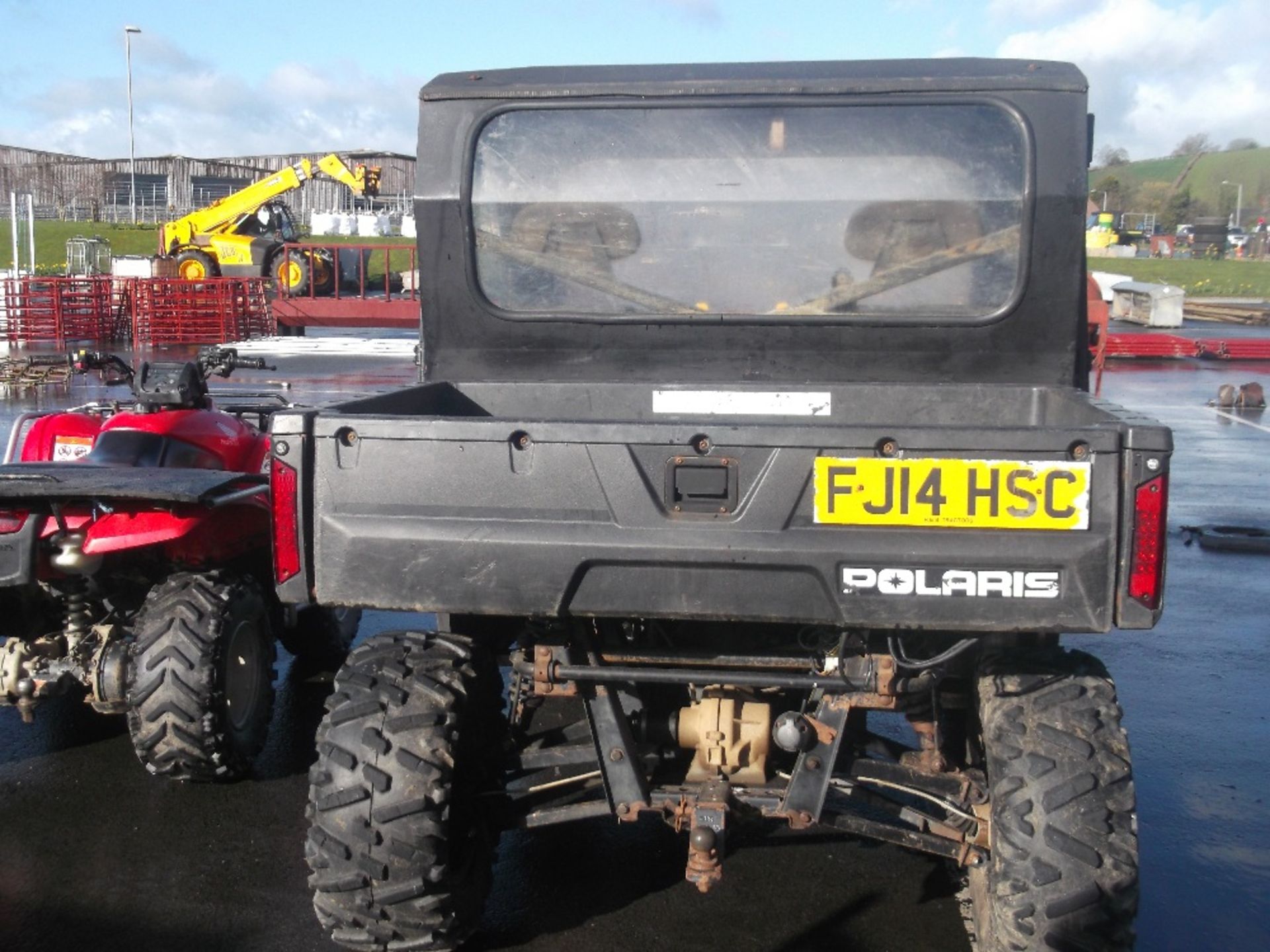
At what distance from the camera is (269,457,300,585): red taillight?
11.6 ft

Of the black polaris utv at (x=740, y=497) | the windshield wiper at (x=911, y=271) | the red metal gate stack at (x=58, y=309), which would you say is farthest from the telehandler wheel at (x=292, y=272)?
the windshield wiper at (x=911, y=271)

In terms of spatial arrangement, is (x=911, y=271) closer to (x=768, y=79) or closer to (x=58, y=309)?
(x=768, y=79)

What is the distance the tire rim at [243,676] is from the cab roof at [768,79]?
2.31 m

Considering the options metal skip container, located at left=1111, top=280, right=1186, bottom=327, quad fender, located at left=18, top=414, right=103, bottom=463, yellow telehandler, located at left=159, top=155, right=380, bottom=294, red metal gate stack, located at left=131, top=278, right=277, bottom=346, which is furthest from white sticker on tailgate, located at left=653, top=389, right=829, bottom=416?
metal skip container, located at left=1111, top=280, right=1186, bottom=327

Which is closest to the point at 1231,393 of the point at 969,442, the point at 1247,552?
the point at 1247,552

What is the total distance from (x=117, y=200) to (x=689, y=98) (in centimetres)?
6204

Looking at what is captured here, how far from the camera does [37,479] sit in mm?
4703

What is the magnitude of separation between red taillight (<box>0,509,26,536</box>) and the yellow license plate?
333 cm

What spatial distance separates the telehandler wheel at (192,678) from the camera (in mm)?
4953

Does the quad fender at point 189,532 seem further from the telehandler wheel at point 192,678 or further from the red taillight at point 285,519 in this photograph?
the red taillight at point 285,519

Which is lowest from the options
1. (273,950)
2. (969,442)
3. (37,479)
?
(273,950)

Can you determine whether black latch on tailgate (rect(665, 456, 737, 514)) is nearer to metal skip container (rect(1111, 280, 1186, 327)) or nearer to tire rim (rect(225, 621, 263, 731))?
tire rim (rect(225, 621, 263, 731))

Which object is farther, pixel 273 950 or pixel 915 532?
pixel 273 950

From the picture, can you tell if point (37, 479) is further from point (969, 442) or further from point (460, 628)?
point (969, 442)
